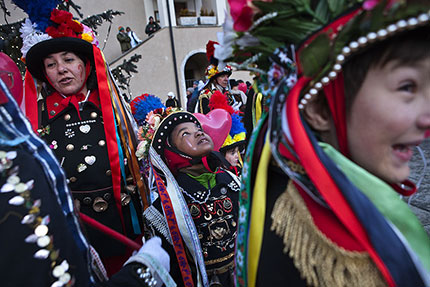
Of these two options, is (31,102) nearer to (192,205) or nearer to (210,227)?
(192,205)

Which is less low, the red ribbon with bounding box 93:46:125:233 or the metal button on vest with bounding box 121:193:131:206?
the red ribbon with bounding box 93:46:125:233

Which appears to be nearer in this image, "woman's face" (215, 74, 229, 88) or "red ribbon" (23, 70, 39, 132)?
"red ribbon" (23, 70, 39, 132)

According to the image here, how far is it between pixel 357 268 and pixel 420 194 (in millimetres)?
3972

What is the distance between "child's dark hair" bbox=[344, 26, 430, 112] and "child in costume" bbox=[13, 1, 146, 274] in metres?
1.86

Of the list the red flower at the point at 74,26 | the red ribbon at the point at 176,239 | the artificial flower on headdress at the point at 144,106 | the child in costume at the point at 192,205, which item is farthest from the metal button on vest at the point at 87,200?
the red flower at the point at 74,26

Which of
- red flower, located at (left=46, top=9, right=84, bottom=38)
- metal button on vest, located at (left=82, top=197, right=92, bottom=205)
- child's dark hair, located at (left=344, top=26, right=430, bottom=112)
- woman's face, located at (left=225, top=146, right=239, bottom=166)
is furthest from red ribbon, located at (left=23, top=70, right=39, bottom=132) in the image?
child's dark hair, located at (left=344, top=26, right=430, bottom=112)

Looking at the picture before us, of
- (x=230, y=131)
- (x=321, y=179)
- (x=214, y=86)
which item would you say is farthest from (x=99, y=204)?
(x=214, y=86)

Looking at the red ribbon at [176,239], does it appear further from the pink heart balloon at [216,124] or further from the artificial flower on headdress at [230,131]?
the artificial flower on headdress at [230,131]

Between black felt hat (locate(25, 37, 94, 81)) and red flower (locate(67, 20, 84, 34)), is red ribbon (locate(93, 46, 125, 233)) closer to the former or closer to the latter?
black felt hat (locate(25, 37, 94, 81))

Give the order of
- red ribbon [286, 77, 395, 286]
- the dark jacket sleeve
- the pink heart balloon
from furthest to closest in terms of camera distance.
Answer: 1. the pink heart balloon
2. the dark jacket sleeve
3. red ribbon [286, 77, 395, 286]

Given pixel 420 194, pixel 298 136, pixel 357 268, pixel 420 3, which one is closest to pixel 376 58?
pixel 420 3

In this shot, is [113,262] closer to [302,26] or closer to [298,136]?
[298,136]

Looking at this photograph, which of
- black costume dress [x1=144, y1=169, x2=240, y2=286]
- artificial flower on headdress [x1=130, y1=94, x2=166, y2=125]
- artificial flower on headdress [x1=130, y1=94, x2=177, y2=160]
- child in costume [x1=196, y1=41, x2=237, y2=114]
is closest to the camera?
black costume dress [x1=144, y1=169, x2=240, y2=286]

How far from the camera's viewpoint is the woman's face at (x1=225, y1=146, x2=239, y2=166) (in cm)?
333
